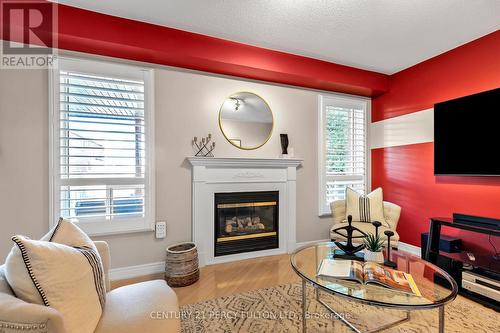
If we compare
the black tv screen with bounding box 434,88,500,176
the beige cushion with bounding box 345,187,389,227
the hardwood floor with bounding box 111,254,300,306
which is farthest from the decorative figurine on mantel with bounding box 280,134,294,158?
the black tv screen with bounding box 434,88,500,176

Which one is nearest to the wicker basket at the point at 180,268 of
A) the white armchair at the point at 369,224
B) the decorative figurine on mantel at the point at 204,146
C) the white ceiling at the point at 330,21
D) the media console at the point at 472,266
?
the decorative figurine on mantel at the point at 204,146

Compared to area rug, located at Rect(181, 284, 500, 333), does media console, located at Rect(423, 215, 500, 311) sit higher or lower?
higher

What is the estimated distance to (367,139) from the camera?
12.3 feet

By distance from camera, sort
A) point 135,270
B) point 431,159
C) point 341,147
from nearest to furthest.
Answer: point 135,270 < point 431,159 < point 341,147

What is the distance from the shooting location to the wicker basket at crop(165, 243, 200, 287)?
2.29 metres

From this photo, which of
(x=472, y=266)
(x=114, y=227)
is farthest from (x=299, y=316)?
(x=114, y=227)

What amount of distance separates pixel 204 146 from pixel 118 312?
Result: 1944 mm

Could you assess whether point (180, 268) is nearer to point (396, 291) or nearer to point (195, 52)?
point (396, 291)

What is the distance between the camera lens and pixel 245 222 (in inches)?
122

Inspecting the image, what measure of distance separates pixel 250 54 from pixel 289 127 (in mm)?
1091

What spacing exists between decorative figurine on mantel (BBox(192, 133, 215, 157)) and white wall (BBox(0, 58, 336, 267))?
72 millimetres

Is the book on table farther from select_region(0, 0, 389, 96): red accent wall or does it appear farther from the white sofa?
select_region(0, 0, 389, 96): red accent wall

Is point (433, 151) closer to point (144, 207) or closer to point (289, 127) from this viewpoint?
point (289, 127)

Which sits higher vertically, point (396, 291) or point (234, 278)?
point (396, 291)
